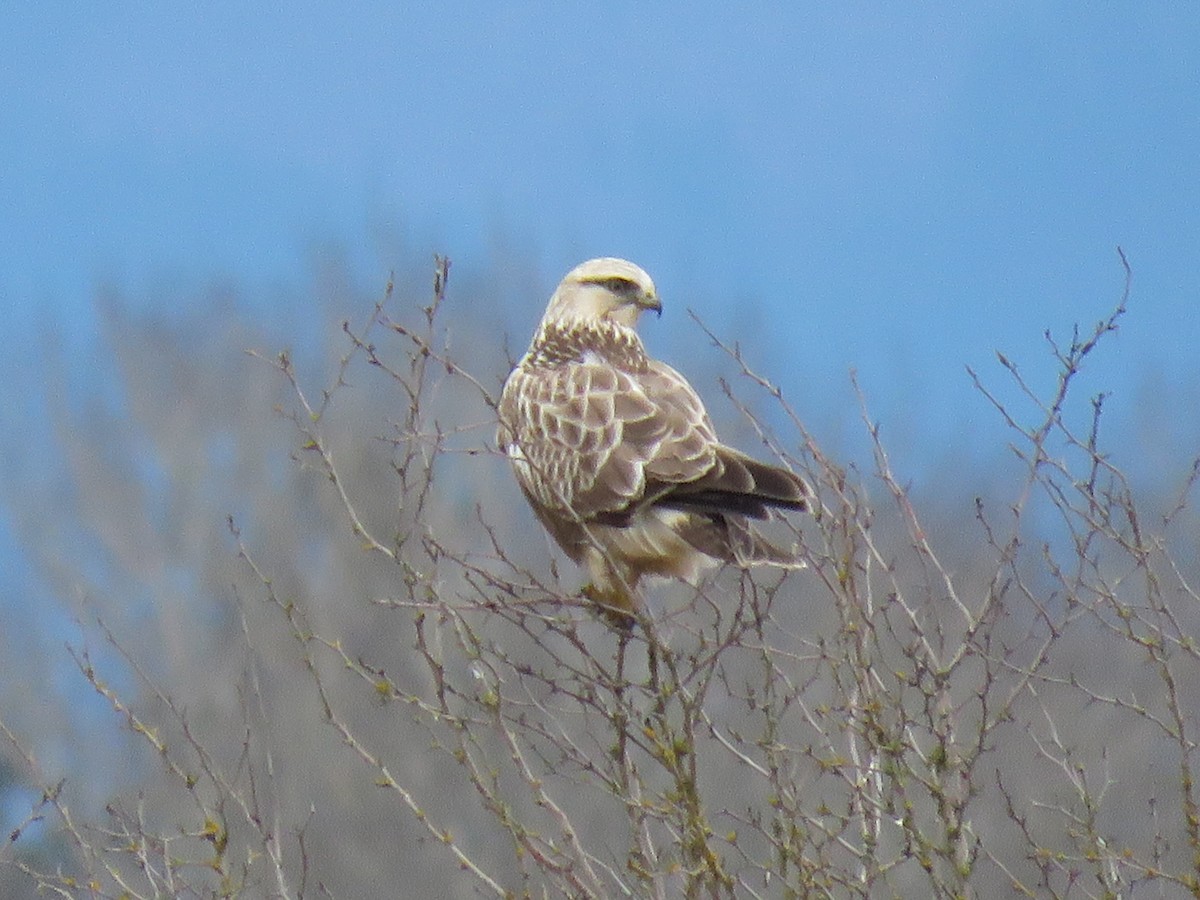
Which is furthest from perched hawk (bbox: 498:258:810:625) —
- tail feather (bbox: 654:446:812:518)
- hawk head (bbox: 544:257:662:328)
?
hawk head (bbox: 544:257:662:328)

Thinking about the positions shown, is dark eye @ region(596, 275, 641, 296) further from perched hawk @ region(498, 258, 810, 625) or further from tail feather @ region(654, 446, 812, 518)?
tail feather @ region(654, 446, 812, 518)

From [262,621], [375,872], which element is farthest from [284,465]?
[375,872]

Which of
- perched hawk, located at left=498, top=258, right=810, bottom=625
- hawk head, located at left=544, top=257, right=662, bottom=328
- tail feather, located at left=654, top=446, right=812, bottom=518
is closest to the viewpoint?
tail feather, located at left=654, top=446, right=812, bottom=518

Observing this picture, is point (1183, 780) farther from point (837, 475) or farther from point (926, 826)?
point (926, 826)

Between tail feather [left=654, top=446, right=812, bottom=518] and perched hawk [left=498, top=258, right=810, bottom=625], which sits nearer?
tail feather [left=654, top=446, right=812, bottom=518]

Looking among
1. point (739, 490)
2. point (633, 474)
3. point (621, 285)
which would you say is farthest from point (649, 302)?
point (739, 490)

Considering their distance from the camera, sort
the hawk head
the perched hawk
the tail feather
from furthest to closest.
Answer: the hawk head → the perched hawk → the tail feather

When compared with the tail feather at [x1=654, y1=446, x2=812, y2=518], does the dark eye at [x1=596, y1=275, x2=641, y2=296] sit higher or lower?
higher

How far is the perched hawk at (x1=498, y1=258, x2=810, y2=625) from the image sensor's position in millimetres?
4273

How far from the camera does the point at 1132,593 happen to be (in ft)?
39.5

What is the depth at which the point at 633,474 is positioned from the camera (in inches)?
175

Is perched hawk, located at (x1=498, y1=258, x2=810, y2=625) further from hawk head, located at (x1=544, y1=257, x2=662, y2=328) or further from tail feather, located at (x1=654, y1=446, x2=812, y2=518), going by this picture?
hawk head, located at (x1=544, y1=257, x2=662, y2=328)

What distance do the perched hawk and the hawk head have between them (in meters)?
0.24

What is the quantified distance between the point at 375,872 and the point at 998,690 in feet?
16.6
